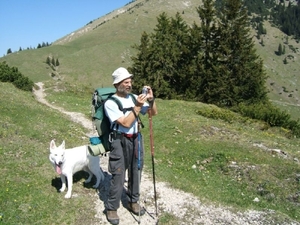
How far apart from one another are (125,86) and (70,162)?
10.3 ft

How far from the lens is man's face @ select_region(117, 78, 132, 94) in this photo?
681 cm

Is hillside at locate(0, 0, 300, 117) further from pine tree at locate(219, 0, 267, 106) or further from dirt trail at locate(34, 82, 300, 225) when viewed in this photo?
dirt trail at locate(34, 82, 300, 225)

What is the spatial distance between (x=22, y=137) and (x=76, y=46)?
6428 inches

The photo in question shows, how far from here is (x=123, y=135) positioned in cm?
717

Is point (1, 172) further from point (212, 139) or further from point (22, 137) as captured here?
point (212, 139)

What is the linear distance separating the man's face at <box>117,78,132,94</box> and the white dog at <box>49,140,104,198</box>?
2547 mm

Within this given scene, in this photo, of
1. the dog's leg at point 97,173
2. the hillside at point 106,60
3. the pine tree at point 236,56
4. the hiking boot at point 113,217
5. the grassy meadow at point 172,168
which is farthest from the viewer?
the hillside at point 106,60

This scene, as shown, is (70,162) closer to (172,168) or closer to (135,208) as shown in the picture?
(135,208)

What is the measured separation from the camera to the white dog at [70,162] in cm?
823

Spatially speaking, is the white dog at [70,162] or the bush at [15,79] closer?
the white dog at [70,162]

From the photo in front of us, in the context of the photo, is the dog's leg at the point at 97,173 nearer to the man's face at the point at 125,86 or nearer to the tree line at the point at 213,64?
the man's face at the point at 125,86

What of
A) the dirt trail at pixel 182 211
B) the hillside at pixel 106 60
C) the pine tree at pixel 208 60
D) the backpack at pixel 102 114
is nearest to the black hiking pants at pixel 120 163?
the backpack at pixel 102 114

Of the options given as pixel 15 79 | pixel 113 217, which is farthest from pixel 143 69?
pixel 113 217

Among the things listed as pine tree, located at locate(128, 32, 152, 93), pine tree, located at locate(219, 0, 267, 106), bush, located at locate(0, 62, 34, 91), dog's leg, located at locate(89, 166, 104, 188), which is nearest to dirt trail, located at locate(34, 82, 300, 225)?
dog's leg, located at locate(89, 166, 104, 188)
